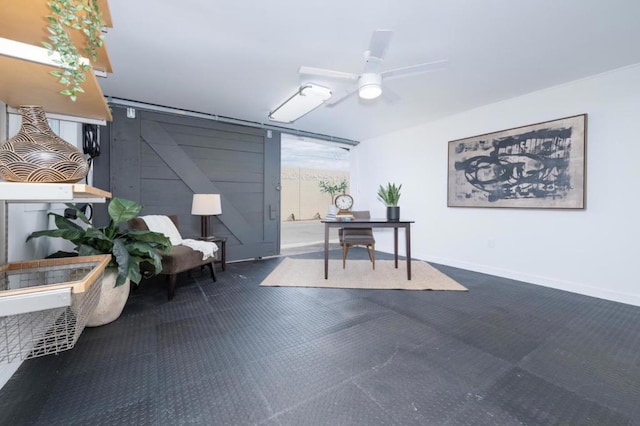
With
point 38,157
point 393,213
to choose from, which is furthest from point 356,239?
point 38,157

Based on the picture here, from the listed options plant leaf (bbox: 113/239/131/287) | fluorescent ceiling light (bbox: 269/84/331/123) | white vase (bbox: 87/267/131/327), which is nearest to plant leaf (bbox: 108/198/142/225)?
plant leaf (bbox: 113/239/131/287)

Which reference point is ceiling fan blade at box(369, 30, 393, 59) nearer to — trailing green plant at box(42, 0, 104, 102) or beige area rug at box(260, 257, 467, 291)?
trailing green plant at box(42, 0, 104, 102)

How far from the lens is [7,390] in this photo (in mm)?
1332

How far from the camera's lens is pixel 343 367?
1547 mm

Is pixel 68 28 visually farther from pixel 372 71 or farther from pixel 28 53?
pixel 372 71

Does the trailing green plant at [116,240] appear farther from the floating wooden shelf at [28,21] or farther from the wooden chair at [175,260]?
the floating wooden shelf at [28,21]

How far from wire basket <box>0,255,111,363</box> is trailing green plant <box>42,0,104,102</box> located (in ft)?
2.25

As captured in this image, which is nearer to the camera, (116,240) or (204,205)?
(116,240)

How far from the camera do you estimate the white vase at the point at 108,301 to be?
6.50 feet

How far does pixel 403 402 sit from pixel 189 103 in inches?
153

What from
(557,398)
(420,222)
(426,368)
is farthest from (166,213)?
(557,398)

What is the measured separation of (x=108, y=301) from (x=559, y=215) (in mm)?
4521

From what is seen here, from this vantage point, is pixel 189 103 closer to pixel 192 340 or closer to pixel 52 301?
pixel 192 340

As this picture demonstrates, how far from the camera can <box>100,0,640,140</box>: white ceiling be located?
1.78 m
